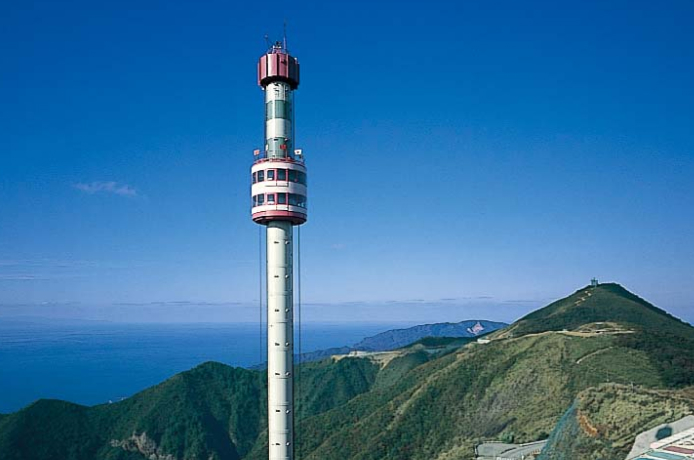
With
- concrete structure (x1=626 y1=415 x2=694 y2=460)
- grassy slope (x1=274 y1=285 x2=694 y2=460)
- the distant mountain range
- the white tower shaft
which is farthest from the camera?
grassy slope (x1=274 y1=285 x2=694 y2=460)

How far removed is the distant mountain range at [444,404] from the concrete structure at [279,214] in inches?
1304

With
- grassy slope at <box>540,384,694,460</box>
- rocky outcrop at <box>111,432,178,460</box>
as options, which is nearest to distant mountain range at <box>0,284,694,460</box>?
grassy slope at <box>540,384,694,460</box>

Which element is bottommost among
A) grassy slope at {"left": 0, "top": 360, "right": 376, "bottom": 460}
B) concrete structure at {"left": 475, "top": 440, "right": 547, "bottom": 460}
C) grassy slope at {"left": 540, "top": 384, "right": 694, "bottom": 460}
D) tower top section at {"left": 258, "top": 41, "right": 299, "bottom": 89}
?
grassy slope at {"left": 0, "top": 360, "right": 376, "bottom": 460}

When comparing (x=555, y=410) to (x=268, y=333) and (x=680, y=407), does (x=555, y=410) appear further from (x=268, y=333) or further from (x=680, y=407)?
(x=268, y=333)

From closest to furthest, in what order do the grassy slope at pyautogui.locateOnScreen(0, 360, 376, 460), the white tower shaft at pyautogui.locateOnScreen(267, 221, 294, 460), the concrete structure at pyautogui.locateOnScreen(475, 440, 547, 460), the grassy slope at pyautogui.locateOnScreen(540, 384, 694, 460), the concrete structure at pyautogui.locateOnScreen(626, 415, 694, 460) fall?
1. the white tower shaft at pyautogui.locateOnScreen(267, 221, 294, 460)
2. the concrete structure at pyautogui.locateOnScreen(626, 415, 694, 460)
3. the grassy slope at pyautogui.locateOnScreen(540, 384, 694, 460)
4. the concrete structure at pyautogui.locateOnScreen(475, 440, 547, 460)
5. the grassy slope at pyautogui.locateOnScreen(0, 360, 376, 460)

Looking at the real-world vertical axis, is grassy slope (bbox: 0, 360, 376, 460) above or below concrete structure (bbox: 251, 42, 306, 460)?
below

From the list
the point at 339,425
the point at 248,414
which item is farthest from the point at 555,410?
the point at 248,414

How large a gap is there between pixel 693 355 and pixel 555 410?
2788 cm

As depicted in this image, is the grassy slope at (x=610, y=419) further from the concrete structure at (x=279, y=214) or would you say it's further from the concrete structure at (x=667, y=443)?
the concrete structure at (x=279, y=214)

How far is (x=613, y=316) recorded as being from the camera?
554 ft

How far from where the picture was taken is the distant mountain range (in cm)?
7450

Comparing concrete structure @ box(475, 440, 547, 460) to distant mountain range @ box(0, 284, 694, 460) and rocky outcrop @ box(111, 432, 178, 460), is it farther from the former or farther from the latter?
rocky outcrop @ box(111, 432, 178, 460)

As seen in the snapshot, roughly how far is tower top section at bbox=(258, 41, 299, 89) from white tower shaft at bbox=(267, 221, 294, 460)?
13131 mm

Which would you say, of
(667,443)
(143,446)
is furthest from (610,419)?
(143,446)
